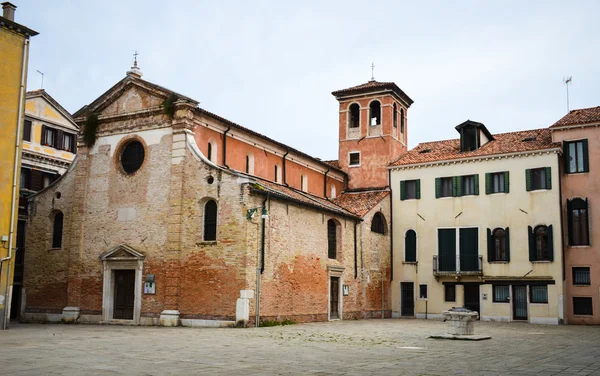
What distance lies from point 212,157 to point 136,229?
4555mm

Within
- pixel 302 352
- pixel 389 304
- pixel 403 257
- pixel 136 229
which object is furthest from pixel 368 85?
pixel 302 352

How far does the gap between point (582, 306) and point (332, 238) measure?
12.5m

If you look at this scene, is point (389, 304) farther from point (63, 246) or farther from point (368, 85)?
point (63, 246)

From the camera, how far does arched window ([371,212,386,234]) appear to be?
114 ft

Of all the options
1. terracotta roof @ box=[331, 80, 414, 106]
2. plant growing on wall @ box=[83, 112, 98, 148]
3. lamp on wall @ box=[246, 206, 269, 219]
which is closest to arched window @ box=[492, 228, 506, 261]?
terracotta roof @ box=[331, 80, 414, 106]

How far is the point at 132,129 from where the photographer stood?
2758 centimetres

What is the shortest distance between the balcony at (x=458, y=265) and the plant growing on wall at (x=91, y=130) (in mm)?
18614

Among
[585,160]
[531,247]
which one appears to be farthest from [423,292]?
[585,160]

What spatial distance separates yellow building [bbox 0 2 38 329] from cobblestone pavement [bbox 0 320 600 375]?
270cm

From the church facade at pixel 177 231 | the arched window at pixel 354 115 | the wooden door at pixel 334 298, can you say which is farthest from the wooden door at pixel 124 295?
the arched window at pixel 354 115

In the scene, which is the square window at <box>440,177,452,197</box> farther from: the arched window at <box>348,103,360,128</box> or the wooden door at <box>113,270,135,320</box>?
the wooden door at <box>113,270,135,320</box>

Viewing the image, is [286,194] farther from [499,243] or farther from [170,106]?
[499,243]

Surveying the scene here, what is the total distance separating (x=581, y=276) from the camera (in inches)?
1200

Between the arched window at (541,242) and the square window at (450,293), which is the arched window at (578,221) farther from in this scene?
the square window at (450,293)
